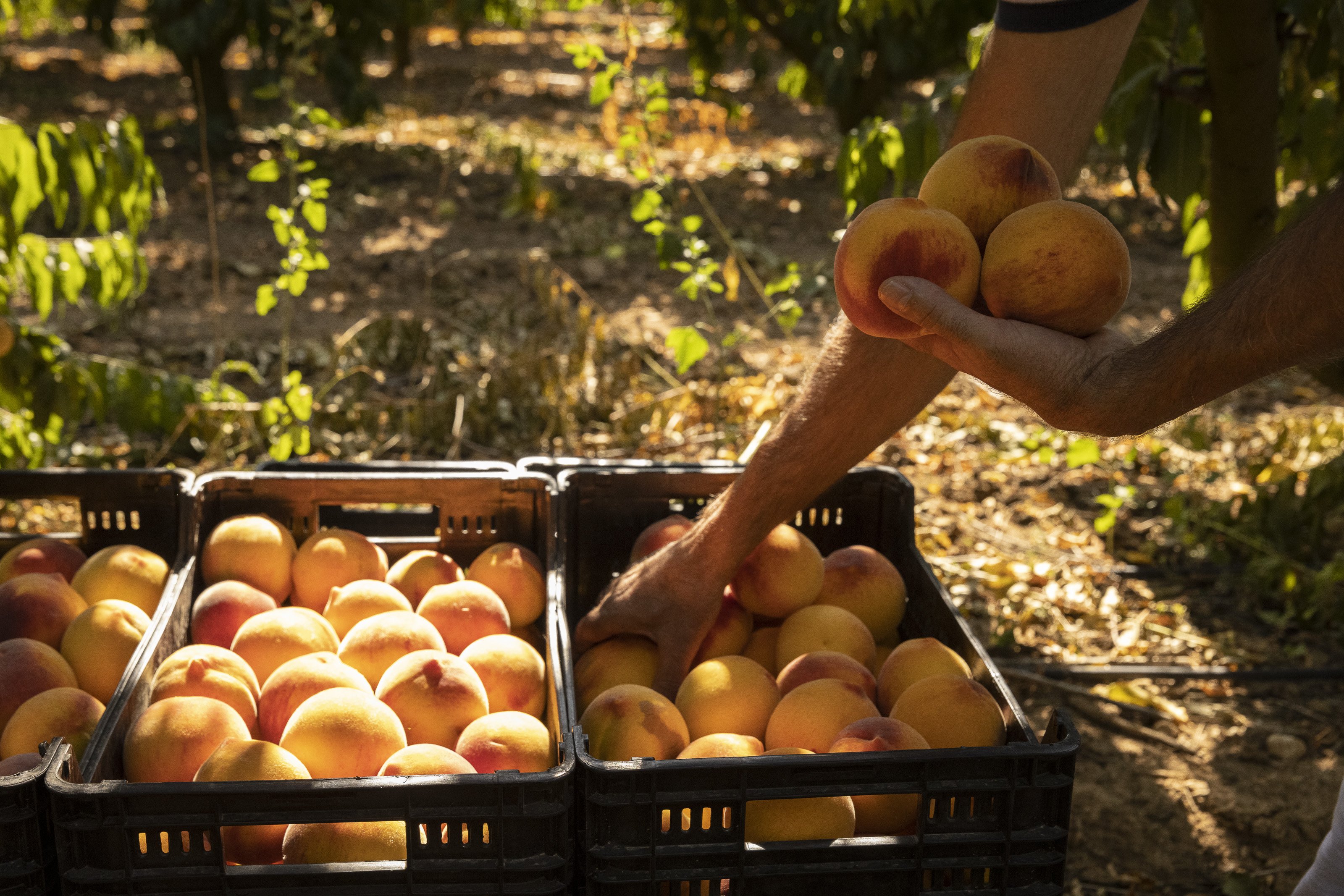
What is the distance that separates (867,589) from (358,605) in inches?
36.5

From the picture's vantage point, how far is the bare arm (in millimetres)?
1655

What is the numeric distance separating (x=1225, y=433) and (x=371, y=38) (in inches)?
327

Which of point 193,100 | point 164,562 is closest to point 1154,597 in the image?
point 164,562

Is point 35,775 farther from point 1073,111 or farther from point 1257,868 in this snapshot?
point 1257,868

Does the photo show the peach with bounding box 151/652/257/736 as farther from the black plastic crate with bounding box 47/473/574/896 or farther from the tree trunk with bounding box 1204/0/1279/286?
the tree trunk with bounding box 1204/0/1279/286

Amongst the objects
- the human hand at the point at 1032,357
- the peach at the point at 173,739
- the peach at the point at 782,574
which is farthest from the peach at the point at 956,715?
the peach at the point at 173,739

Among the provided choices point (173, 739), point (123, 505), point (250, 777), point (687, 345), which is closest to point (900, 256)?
point (250, 777)

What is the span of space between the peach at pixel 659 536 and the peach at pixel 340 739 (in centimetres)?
65

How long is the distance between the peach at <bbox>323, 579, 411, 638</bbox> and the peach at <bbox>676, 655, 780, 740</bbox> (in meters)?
0.56

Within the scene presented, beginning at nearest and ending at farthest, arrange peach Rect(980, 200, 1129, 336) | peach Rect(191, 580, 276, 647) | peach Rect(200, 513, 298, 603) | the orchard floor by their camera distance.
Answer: peach Rect(980, 200, 1129, 336), peach Rect(191, 580, 276, 647), peach Rect(200, 513, 298, 603), the orchard floor

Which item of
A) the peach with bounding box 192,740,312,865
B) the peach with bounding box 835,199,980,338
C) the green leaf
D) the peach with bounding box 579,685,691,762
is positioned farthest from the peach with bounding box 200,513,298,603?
the green leaf

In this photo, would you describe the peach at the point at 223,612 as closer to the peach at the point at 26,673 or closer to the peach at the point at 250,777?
the peach at the point at 26,673

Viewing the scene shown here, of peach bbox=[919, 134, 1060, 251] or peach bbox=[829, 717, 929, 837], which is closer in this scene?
peach bbox=[919, 134, 1060, 251]

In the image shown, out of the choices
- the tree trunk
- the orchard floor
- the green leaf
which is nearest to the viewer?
the orchard floor
